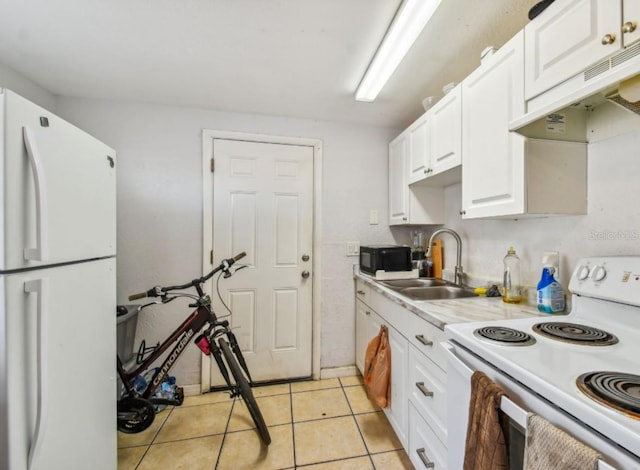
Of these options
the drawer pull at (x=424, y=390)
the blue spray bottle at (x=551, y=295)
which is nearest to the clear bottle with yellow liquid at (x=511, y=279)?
the blue spray bottle at (x=551, y=295)

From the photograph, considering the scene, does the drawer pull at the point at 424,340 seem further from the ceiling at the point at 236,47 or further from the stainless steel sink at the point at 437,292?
the ceiling at the point at 236,47

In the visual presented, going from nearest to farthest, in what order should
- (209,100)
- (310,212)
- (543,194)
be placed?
1. (543,194)
2. (209,100)
3. (310,212)

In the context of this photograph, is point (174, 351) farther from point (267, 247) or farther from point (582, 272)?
point (582, 272)

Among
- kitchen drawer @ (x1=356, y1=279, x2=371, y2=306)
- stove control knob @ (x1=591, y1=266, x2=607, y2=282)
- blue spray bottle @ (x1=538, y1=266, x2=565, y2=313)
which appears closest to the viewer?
stove control knob @ (x1=591, y1=266, x2=607, y2=282)

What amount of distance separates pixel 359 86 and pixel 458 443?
1894mm

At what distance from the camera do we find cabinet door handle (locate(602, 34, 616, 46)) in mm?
762

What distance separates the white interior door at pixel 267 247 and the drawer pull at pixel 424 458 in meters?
1.18

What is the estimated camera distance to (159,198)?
206cm

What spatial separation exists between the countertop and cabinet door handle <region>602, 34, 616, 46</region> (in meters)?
0.99

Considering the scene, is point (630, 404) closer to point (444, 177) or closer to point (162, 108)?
point (444, 177)

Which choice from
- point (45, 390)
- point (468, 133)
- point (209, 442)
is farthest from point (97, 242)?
point (468, 133)

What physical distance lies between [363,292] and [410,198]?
838 millimetres

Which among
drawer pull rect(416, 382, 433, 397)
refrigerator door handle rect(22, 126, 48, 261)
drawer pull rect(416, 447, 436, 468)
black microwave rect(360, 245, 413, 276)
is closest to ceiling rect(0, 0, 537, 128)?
refrigerator door handle rect(22, 126, 48, 261)

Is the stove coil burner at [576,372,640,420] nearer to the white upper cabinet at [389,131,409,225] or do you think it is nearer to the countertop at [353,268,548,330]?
the countertop at [353,268,548,330]
